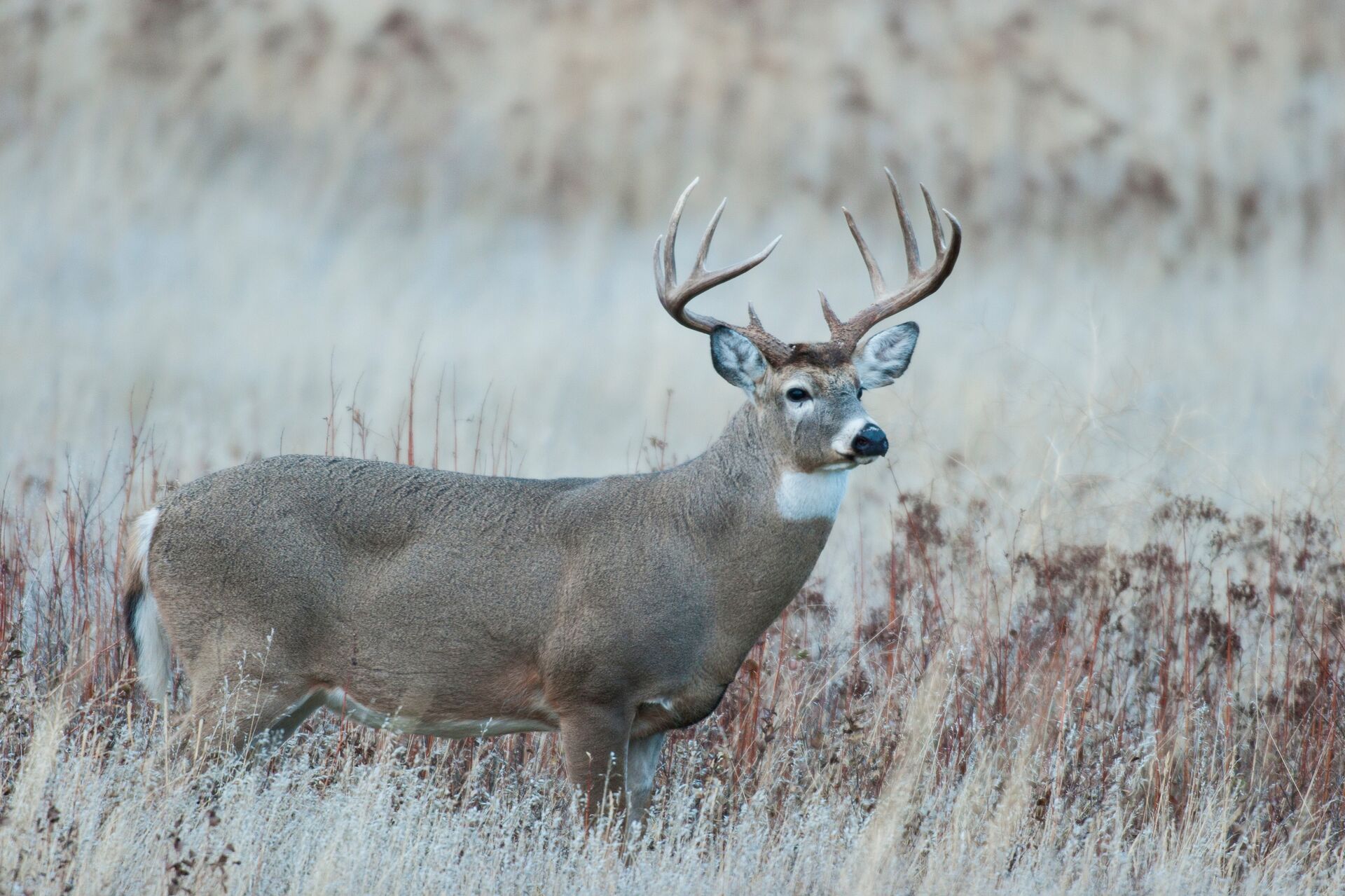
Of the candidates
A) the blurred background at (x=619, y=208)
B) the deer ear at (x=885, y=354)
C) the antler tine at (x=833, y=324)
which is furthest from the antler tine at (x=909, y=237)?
the blurred background at (x=619, y=208)

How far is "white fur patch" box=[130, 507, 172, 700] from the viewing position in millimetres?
5395

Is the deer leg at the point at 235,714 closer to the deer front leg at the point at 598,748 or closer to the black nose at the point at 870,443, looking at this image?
the deer front leg at the point at 598,748

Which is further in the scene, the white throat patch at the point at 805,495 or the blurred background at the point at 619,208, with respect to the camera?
the blurred background at the point at 619,208

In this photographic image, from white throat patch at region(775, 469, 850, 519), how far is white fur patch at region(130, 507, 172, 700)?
195 centimetres

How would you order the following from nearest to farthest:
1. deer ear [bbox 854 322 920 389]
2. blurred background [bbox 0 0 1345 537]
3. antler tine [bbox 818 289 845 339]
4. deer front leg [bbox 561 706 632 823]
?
deer front leg [bbox 561 706 632 823], antler tine [bbox 818 289 845 339], deer ear [bbox 854 322 920 389], blurred background [bbox 0 0 1345 537]

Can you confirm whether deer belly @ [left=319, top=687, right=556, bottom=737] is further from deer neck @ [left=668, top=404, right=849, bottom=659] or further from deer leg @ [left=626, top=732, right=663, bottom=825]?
deer neck @ [left=668, top=404, right=849, bottom=659]

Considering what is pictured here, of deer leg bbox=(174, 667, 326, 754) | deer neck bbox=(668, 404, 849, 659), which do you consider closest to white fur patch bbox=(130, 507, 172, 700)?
deer leg bbox=(174, 667, 326, 754)

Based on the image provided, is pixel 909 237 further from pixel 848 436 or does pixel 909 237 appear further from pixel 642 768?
pixel 642 768

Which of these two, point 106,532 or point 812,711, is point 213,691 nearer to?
point 812,711

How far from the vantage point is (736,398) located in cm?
1416

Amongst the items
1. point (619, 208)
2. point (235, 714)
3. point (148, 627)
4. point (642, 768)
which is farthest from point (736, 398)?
point (235, 714)

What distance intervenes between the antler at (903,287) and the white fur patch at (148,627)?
7.40 ft

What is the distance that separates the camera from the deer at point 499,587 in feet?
17.2

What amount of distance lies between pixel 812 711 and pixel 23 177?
49.3ft
